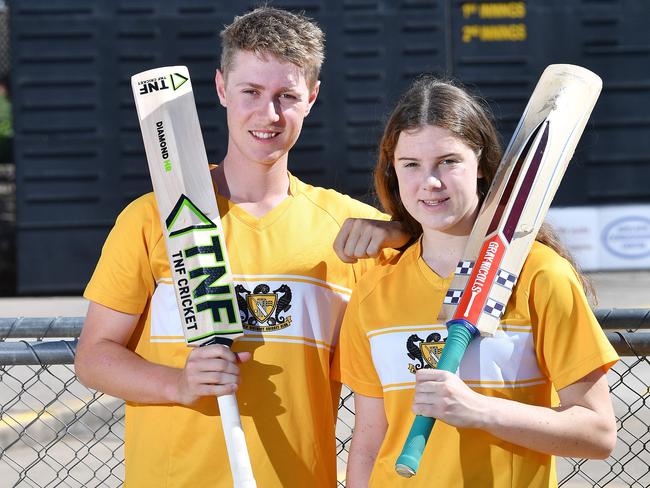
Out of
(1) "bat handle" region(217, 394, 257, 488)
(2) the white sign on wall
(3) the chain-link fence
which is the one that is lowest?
(2) the white sign on wall

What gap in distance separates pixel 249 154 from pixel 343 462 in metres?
2.68

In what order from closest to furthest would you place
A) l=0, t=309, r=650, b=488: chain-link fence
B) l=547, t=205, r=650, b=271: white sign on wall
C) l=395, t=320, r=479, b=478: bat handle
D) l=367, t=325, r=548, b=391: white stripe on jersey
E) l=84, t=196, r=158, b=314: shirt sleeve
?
1. l=395, t=320, r=479, b=478: bat handle
2. l=367, t=325, r=548, b=391: white stripe on jersey
3. l=84, t=196, r=158, b=314: shirt sleeve
4. l=0, t=309, r=650, b=488: chain-link fence
5. l=547, t=205, r=650, b=271: white sign on wall

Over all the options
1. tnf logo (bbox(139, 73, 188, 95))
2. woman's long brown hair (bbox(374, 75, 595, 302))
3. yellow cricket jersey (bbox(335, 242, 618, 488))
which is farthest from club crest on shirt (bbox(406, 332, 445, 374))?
tnf logo (bbox(139, 73, 188, 95))

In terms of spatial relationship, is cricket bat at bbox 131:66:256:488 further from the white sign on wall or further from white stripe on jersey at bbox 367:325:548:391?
the white sign on wall

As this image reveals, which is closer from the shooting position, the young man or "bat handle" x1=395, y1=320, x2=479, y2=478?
"bat handle" x1=395, y1=320, x2=479, y2=478

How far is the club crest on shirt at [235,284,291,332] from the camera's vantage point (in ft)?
7.81

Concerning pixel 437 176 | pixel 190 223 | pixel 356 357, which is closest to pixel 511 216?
pixel 437 176

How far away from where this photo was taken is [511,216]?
226cm

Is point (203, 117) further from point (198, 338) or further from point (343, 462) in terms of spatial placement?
point (198, 338)

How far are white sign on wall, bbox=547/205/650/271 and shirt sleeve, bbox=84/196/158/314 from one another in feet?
24.7

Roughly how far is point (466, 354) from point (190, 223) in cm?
71

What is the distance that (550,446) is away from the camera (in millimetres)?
2090

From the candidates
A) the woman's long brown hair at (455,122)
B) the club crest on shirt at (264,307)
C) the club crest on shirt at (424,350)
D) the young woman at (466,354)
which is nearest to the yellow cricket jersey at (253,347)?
the club crest on shirt at (264,307)

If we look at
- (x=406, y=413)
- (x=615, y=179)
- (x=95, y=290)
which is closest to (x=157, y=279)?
(x=95, y=290)
